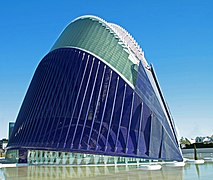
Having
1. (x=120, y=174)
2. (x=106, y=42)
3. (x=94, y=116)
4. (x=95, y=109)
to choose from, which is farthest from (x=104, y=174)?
(x=106, y=42)

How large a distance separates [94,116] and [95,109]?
899 mm

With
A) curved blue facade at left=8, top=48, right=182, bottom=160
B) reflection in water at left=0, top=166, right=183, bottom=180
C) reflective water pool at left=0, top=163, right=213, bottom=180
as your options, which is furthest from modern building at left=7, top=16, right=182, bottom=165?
reflective water pool at left=0, top=163, right=213, bottom=180

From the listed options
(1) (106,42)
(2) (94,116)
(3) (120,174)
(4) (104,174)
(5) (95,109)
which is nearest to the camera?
(3) (120,174)

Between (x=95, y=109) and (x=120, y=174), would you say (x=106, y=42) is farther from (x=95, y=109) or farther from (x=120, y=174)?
(x=120, y=174)

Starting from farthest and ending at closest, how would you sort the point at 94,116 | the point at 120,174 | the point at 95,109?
the point at 95,109
the point at 94,116
the point at 120,174

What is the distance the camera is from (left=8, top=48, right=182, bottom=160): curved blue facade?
107ft

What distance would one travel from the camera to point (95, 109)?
115 feet

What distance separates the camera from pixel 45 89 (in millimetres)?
40469

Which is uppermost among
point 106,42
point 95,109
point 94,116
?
point 106,42

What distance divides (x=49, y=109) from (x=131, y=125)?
10.4 metres

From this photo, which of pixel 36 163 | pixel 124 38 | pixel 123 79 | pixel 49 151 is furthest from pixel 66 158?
pixel 124 38

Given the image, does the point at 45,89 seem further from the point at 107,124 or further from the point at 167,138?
the point at 167,138

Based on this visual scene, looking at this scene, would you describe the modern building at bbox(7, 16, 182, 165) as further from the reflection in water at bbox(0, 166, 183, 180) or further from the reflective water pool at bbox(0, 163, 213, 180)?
the reflective water pool at bbox(0, 163, 213, 180)

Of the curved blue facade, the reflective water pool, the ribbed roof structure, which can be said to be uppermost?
the ribbed roof structure
